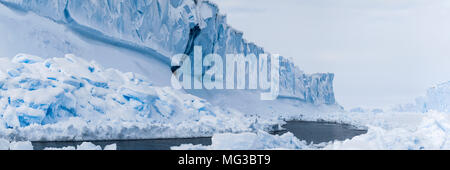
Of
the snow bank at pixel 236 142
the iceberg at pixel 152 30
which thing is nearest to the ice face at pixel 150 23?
the iceberg at pixel 152 30

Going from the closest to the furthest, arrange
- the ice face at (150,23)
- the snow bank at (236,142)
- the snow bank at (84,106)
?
the snow bank at (236,142) → the snow bank at (84,106) → the ice face at (150,23)

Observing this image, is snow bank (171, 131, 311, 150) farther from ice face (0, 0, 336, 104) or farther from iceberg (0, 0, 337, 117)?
ice face (0, 0, 336, 104)

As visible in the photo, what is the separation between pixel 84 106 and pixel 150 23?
6808 mm

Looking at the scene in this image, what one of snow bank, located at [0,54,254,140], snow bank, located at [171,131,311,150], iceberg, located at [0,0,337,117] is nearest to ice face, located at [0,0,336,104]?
iceberg, located at [0,0,337,117]

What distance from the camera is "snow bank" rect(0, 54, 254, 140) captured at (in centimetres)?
850

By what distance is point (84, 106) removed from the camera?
32.0 ft

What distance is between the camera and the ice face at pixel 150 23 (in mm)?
13383

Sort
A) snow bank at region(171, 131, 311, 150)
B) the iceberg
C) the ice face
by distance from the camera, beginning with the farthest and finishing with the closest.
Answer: the ice face
the iceberg
snow bank at region(171, 131, 311, 150)

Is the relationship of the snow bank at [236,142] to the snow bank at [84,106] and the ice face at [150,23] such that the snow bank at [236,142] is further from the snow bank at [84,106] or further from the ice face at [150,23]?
the ice face at [150,23]

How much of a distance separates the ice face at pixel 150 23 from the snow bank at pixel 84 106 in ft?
9.04

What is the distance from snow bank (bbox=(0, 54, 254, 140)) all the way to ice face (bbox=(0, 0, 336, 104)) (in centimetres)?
276

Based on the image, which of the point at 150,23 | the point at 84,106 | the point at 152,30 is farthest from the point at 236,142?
the point at 152,30
